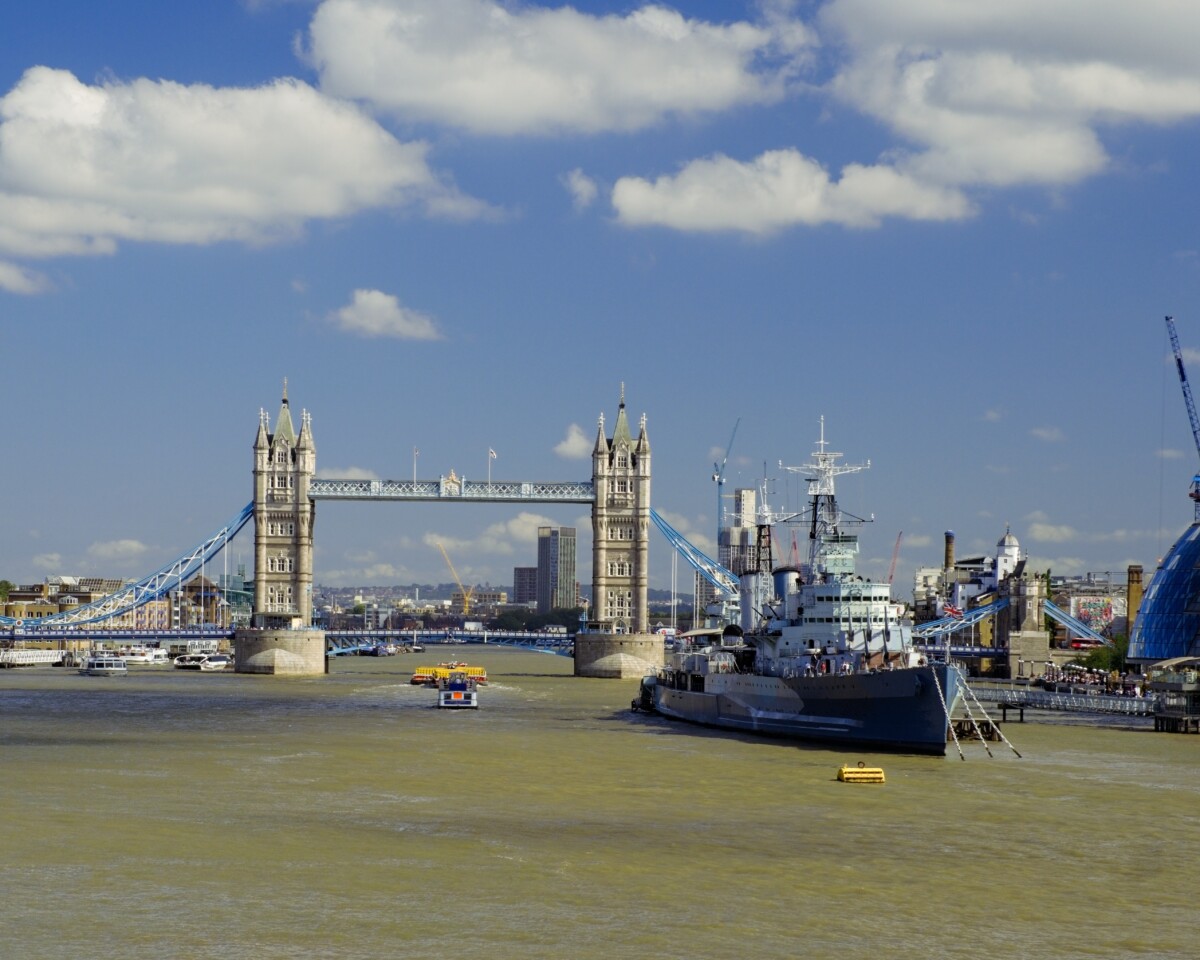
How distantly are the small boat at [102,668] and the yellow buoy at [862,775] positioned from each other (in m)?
124

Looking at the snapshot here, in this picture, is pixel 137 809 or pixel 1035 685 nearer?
pixel 137 809

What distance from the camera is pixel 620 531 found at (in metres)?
177

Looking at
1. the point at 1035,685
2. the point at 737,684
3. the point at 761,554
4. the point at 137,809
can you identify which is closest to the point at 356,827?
the point at 137,809

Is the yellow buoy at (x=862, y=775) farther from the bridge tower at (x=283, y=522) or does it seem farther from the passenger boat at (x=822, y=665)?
the bridge tower at (x=283, y=522)

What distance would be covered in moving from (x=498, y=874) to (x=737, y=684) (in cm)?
4565

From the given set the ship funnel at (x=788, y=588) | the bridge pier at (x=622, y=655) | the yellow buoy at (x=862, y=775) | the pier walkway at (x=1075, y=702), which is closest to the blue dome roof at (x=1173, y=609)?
the pier walkway at (x=1075, y=702)

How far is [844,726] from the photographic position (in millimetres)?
69875

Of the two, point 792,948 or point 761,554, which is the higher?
point 761,554

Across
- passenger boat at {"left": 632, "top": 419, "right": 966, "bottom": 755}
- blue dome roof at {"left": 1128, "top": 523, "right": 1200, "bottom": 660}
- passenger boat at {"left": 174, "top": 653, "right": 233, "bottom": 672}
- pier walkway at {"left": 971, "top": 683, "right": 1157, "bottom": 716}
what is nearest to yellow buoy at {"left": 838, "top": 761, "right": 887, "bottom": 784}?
passenger boat at {"left": 632, "top": 419, "right": 966, "bottom": 755}

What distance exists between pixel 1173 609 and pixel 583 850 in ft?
339

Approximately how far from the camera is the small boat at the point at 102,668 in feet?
552

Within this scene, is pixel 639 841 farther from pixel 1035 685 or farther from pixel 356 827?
pixel 1035 685

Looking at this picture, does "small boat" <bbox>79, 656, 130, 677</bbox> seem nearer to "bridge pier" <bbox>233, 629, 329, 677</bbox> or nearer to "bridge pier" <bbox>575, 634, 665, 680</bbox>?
"bridge pier" <bbox>233, 629, 329, 677</bbox>

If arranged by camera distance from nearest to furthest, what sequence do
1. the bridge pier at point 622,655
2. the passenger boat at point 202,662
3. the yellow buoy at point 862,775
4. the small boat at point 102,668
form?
the yellow buoy at point 862,775 → the bridge pier at point 622,655 → the small boat at point 102,668 → the passenger boat at point 202,662
